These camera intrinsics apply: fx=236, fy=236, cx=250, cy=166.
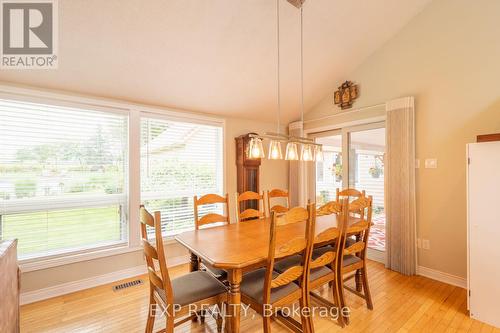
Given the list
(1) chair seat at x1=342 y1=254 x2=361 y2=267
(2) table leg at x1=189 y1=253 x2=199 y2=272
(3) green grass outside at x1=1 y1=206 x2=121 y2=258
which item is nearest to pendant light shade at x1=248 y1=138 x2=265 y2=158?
(2) table leg at x1=189 y1=253 x2=199 y2=272

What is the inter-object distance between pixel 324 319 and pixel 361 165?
7.49 ft

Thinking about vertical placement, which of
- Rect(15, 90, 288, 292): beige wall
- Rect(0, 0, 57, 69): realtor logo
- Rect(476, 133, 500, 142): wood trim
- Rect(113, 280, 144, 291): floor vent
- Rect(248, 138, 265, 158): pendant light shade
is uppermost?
Rect(0, 0, 57, 69): realtor logo

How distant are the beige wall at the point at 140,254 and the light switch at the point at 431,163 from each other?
2.20 metres

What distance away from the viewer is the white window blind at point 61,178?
230cm

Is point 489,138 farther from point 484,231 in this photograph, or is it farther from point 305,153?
point 305,153

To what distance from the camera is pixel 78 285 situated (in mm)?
2561

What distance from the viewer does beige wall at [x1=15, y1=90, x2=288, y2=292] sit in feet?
7.88

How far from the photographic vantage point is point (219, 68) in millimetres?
2838

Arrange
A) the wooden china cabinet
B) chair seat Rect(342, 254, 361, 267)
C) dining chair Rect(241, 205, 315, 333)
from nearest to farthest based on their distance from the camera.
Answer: dining chair Rect(241, 205, 315, 333) < chair seat Rect(342, 254, 361, 267) < the wooden china cabinet

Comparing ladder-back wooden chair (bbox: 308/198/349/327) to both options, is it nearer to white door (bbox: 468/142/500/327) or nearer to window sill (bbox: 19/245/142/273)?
white door (bbox: 468/142/500/327)

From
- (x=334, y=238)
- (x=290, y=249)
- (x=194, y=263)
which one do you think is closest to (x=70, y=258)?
(x=194, y=263)

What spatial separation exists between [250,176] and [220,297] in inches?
90.3

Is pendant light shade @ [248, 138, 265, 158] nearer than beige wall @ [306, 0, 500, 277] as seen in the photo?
Yes

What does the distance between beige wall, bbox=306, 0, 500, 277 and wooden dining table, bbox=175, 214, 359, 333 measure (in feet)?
4.06
